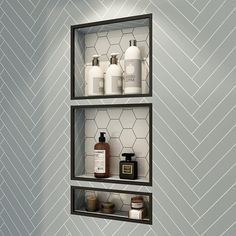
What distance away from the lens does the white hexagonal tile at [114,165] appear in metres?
1.95

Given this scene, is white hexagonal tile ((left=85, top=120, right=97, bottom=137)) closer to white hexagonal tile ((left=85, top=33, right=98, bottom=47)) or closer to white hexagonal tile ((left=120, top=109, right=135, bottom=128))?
white hexagonal tile ((left=120, top=109, right=135, bottom=128))

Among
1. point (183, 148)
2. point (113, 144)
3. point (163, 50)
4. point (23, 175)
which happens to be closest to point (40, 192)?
point (23, 175)

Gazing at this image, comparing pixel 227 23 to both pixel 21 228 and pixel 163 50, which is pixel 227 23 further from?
pixel 21 228

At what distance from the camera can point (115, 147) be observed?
1.96 m

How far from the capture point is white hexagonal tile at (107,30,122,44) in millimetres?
1961

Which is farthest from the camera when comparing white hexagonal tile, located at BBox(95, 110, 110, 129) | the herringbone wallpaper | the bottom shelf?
white hexagonal tile, located at BBox(95, 110, 110, 129)

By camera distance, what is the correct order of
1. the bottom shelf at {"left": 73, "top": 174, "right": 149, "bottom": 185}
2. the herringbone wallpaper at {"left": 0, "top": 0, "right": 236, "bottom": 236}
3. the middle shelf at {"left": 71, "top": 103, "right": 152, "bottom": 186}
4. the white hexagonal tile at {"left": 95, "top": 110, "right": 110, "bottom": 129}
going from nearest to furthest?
→ the herringbone wallpaper at {"left": 0, "top": 0, "right": 236, "bottom": 236}, the bottom shelf at {"left": 73, "top": 174, "right": 149, "bottom": 185}, the middle shelf at {"left": 71, "top": 103, "right": 152, "bottom": 186}, the white hexagonal tile at {"left": 95, "top": 110, "right": 110, "bottom": 129}

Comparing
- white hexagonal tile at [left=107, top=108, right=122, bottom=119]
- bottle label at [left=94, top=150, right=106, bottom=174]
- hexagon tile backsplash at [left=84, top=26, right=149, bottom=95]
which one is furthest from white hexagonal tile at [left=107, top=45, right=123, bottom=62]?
bottle label at [left=94, top=150, right=106, bottom=174]

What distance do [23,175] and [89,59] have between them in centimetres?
75

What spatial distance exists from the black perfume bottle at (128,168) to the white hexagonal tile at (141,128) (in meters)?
0.11

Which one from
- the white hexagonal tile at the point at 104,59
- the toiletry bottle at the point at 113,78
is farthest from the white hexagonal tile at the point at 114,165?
the white hexagonal tile at the point at 104,59

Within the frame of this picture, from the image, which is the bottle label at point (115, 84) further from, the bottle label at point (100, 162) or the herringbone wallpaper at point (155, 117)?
the bottle label at point (100, 162)

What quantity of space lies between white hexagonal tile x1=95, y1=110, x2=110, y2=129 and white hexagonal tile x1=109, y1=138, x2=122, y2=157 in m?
0.09

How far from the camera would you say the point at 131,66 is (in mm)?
1812
